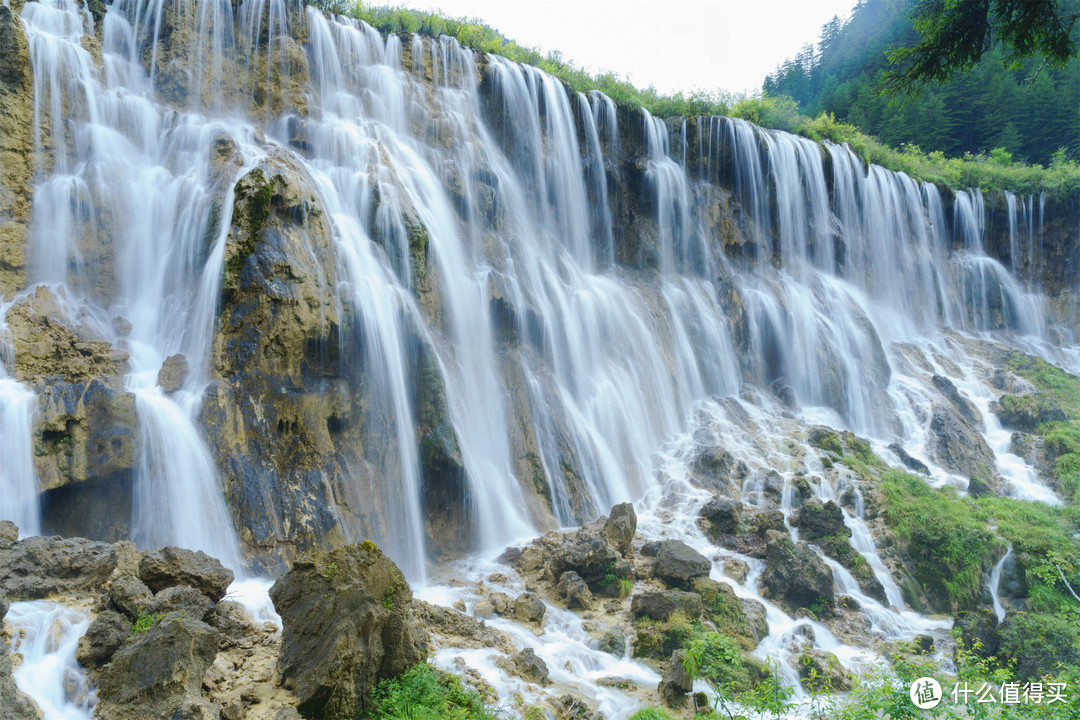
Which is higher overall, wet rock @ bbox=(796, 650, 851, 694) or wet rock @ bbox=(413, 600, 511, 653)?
wet rock @ bbox=(413, 600, 511, 653)

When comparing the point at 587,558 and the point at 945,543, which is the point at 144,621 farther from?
the point at 945,543

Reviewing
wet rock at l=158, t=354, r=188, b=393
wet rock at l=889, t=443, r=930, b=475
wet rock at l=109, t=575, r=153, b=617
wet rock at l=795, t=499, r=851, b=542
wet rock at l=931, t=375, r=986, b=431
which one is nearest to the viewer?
wet rock at l=109, t=575, r=153, b=617

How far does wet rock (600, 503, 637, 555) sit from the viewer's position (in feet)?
36.1

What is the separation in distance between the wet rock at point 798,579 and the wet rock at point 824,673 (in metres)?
1.63

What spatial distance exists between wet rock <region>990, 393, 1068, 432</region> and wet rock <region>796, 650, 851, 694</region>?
14.7 m

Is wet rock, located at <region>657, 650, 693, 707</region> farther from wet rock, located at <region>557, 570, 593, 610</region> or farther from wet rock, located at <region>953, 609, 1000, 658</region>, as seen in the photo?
wet rock, located at <region>953, 609, 1000, 658</region>

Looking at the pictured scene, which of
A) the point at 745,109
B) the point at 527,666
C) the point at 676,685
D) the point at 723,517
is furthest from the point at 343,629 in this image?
the point at 745,109

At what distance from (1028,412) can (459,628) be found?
19.1 m

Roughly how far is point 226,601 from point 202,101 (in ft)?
39.9

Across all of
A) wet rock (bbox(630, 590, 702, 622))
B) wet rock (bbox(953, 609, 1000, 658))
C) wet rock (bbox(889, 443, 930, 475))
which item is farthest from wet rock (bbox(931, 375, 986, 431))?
wet rock (bbox(630, 590, 702, 622))

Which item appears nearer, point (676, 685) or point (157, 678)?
point (157, 678)

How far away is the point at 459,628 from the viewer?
8.13 meters

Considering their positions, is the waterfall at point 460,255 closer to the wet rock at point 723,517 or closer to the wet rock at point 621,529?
the wet rock at point 621,529

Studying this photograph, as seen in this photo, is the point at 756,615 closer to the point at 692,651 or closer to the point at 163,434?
the point at 692,651
